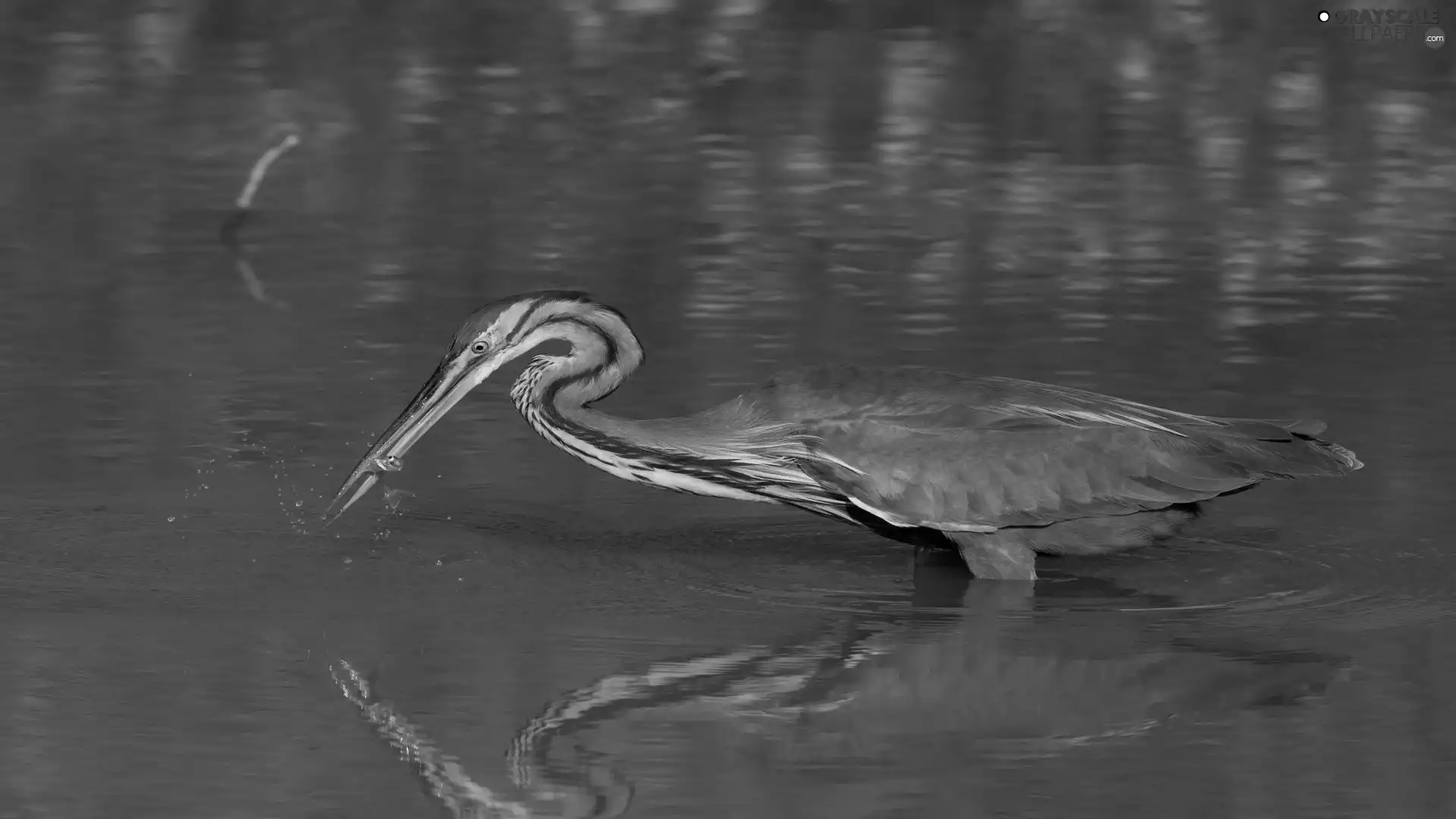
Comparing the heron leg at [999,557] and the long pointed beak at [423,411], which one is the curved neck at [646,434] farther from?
the heron leg at [999,557]

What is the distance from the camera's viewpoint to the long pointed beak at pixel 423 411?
31.4ft

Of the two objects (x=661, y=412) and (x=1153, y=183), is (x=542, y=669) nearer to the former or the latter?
(x=661, y=412)

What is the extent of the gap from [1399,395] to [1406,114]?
33.5 ft

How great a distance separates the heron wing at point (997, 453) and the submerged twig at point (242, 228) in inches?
231

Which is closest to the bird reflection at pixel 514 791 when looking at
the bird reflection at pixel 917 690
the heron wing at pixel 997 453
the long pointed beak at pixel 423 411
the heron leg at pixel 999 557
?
the bird reflection at pixel 917 690

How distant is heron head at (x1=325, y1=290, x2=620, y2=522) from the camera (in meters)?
9.54

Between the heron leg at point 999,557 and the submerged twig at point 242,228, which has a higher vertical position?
the heron leg at point 999,557

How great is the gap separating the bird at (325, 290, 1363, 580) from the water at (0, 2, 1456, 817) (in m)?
0.25

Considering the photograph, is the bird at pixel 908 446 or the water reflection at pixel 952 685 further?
the bird at pixel 908 446

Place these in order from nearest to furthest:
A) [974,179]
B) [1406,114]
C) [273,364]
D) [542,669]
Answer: [542,669], [273,364], [974,179], [1406,114]

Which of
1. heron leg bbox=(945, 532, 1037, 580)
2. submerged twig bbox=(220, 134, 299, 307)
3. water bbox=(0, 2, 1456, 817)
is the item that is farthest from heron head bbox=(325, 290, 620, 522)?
submerged twig bbox=(220, 134, 299, 307)

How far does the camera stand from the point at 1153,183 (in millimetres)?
19453

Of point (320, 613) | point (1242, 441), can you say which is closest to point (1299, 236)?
point (1242, 441)

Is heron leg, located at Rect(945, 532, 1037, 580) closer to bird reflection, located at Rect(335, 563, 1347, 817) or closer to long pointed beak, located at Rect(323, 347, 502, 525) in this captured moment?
bird reflection, located at Rect(335, 563, 1347, 817)
